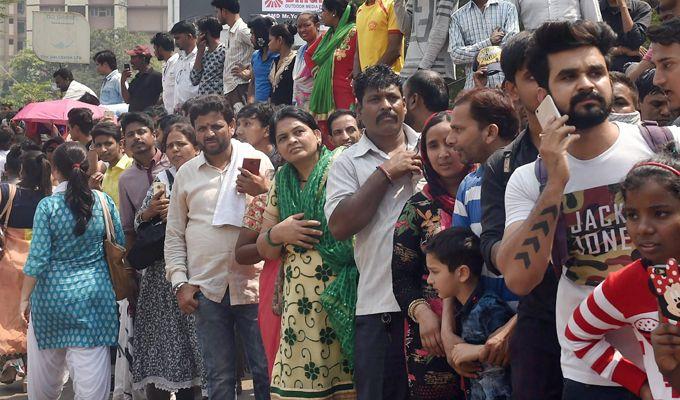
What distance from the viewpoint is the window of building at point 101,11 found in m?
129

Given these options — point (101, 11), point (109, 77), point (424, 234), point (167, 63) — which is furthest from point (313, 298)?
point (101, 11)

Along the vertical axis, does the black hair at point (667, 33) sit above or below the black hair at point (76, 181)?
above

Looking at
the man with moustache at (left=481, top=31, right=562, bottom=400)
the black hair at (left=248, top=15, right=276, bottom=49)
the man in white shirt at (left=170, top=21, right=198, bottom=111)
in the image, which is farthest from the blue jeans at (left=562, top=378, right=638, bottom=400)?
the man in white shirt at (left=170, top=21, right=198, bottom=111)

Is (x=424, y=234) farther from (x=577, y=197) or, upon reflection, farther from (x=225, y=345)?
(x=225, y=345)

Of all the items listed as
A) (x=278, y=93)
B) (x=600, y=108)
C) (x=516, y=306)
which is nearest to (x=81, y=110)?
(x=278, y=93)

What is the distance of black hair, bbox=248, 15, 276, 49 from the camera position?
473 inches

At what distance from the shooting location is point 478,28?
8.17 metres

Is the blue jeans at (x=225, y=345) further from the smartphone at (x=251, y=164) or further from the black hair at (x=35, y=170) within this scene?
the black hair at (x=35, y=170)

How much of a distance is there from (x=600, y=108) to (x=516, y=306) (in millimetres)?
1082

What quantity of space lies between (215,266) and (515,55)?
3.35 metres

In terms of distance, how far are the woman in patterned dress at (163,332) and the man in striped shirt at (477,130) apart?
344 centimetres

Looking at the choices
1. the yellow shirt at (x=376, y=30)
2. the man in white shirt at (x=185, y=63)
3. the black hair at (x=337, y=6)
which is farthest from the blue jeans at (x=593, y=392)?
the man in white shirt at (x=185, y=63)

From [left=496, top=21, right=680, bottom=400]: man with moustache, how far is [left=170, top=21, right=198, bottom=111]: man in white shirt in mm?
9960

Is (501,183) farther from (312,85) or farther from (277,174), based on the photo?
(312,85)
